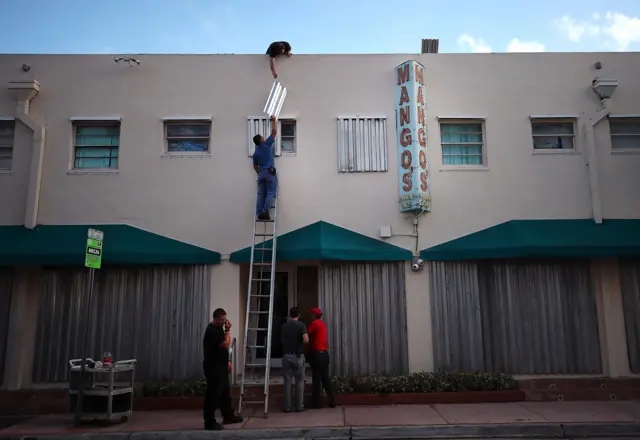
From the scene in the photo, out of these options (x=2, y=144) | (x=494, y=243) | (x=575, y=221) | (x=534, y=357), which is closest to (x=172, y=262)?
(x=2, y=144)

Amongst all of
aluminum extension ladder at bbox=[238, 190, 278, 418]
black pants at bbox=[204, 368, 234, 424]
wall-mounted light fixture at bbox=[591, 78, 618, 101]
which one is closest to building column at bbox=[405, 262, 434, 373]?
aluminum extension ladder at bbox=[238, 190, 278, 418]

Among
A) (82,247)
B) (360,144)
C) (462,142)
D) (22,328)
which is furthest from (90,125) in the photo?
(462,142)

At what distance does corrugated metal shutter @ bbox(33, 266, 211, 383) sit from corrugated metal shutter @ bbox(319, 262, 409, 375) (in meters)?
2.56

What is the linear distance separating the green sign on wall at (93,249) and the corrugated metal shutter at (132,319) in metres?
2.10

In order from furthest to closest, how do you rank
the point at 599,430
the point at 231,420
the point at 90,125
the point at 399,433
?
the point at 90,125 → the point at 231,420 → the point at 599,430 → the point at 399,433

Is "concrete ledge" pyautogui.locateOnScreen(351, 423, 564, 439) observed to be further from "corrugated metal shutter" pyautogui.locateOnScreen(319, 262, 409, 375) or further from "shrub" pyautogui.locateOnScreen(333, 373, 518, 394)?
"corrugated metal shutter" pyautogui.locateOnScreen(319, 262, 409, 375)

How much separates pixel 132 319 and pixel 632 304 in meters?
10.2

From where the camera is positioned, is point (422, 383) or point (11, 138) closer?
point (422, 383)

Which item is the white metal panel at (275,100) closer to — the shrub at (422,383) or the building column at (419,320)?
the building column at (419,320)

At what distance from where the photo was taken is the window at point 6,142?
37.3 feet

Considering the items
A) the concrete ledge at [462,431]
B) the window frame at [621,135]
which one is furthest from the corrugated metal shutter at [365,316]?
the window frame at [621,135]

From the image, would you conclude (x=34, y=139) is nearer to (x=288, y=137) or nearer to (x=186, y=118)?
(x=186, y=118)

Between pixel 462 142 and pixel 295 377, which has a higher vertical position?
pixel 462 142

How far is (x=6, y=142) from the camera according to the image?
11.4 metres
